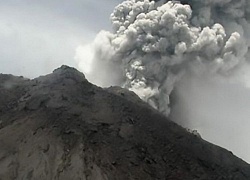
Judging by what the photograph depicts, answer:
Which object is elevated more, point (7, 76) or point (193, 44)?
point (193, 44)

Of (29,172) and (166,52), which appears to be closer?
(29,172)

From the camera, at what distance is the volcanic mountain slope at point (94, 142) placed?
96.8ft

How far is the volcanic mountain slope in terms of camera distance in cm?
2950

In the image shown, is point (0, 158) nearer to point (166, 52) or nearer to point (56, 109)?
point (56, 109)

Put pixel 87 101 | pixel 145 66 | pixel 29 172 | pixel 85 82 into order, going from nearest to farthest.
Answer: pixel 29 172, pixel 87 101, pixel 85 82, pixel 145 66

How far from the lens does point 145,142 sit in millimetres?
32969

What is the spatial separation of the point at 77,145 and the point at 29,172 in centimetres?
364

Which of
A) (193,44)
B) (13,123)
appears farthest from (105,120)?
(193,44)

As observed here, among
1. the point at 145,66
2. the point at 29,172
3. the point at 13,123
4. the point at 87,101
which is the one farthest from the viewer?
the point at 145,66

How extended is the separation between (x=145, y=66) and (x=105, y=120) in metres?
10.1

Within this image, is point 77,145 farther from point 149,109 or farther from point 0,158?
point 149,109

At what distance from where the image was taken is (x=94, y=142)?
3188cm

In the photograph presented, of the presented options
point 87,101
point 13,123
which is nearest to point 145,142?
point 87,101

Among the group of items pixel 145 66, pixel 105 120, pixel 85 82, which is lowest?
pixel 105 120
